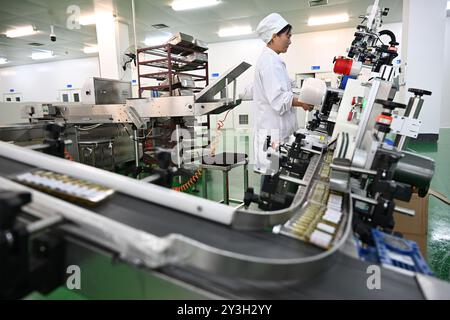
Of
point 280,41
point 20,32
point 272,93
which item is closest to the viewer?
point 272,93

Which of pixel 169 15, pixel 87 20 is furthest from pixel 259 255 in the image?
pixel 87 20

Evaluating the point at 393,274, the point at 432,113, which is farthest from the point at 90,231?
the point at 432,113

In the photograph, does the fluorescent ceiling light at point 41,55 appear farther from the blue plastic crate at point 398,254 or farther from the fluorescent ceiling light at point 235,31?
the blue plastic crate at point 398,254

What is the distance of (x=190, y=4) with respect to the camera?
617 cm

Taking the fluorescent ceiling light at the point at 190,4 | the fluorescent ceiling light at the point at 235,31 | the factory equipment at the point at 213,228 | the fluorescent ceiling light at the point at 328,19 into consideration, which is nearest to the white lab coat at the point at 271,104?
the factory equipment at the point at 213,228

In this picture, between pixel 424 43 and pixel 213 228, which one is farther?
pixel 424 43

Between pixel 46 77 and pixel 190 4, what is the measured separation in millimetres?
10134

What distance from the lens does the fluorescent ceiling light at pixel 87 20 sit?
270 inches

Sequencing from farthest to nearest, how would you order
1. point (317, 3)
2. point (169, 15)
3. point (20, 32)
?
point (20, 32), point (169, 15), point (317, 3)

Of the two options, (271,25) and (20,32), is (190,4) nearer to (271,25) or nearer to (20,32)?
(271,25)

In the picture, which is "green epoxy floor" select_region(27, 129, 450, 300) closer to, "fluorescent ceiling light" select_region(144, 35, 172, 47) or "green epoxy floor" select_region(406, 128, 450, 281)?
"green epoxy floor" select_region(406, 128, 450, 281)

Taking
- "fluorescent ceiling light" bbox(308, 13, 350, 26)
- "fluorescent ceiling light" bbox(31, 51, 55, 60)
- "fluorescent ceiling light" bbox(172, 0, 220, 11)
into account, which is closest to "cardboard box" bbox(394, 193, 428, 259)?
"fluorescent ceiling light" bbox(172, 0, 220, 11)

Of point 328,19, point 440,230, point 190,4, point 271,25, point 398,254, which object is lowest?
point 440,230

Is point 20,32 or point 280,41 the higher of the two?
point 20,32
